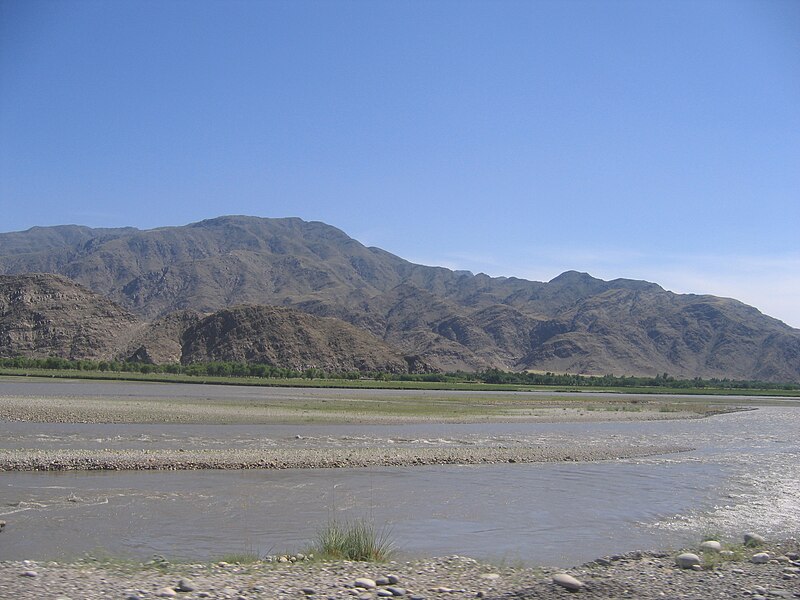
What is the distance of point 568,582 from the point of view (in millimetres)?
11945

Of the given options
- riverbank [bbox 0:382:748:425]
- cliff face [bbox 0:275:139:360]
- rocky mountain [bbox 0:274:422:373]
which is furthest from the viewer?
rocky mountain [bbox 0:274:422:373]

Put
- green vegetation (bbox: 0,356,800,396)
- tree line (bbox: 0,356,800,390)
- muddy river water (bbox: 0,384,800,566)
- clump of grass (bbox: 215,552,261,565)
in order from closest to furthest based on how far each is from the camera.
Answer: clump of grass (bbox: 215,552,261,565) < muddy river water (bbox: 0,384,800,566) < green vegetation (bbox: 0,356,800,396) < tree line (bbox: 0,356,800,390)

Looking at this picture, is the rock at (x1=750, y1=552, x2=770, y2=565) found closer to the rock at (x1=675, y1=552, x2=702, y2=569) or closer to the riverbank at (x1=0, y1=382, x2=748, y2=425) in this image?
the rock at (x1=675, y1=552, x2=702, y2=569)

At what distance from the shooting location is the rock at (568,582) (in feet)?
38.9

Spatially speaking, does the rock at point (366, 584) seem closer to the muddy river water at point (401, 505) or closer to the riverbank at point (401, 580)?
the riverbank at point (401, 580)

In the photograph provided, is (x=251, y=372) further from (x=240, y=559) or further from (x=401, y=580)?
(x=401, y=580)

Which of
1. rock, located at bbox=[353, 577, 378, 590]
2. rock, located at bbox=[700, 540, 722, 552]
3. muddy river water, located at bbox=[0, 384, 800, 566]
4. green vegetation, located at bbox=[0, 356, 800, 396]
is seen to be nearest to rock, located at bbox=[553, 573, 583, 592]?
rock, located at bbox=[353, 577, 378, 590]

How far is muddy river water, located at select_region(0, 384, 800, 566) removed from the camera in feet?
55.5

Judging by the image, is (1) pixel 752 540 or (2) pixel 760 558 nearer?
(2) pixel 760 558

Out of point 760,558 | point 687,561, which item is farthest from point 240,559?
point 760,558

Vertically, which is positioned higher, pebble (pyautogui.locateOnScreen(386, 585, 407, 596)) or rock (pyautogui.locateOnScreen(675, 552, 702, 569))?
rock (pyautogui.locateOnScreen(675, 552, 702, 569))

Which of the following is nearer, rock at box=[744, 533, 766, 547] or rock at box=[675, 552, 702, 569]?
rock at box=[675, 552, 702, 569]

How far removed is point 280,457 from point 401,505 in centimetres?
915

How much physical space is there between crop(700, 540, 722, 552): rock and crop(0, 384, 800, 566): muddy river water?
1513 mm
